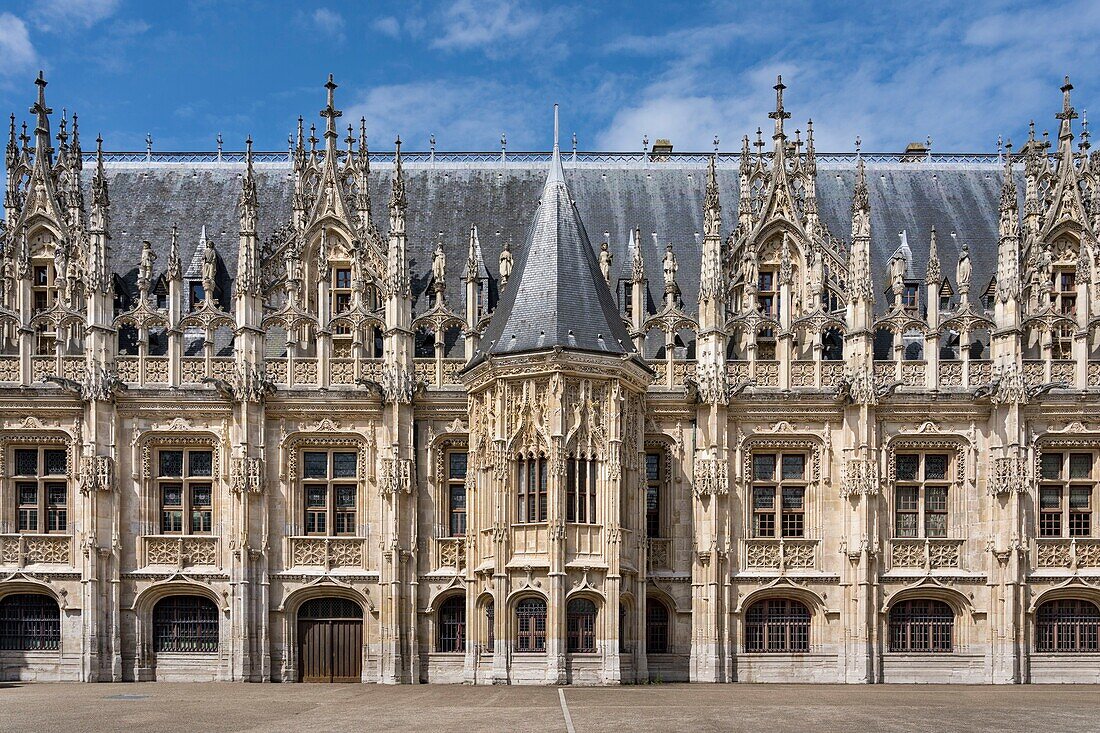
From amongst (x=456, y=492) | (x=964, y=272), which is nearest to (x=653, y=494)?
(x=456, y=492)

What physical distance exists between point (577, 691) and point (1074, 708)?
11303 mm

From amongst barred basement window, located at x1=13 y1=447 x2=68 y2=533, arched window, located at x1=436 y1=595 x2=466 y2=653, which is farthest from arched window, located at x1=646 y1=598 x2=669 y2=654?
barred basement window, located at x1=13 y1=447 x2=68 y2=533

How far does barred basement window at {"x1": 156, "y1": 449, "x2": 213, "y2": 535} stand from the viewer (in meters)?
34.9

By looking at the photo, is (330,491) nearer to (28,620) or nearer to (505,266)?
(505,266)

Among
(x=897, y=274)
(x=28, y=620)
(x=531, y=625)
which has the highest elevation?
(x=897, y=274)

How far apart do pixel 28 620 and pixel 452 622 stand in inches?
485

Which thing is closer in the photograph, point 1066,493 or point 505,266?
point 1066,493

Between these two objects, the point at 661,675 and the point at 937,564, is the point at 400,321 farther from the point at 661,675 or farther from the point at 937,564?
the point at 937,564

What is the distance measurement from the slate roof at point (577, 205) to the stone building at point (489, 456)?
283cm

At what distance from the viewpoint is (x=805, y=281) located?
3619cm

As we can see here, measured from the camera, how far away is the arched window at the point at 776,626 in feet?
114

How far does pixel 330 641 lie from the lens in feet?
113

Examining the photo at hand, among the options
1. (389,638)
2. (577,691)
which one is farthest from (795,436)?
(389,638)

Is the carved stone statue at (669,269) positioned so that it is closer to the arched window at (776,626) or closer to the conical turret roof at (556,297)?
the conical turret roof at (556,297)
